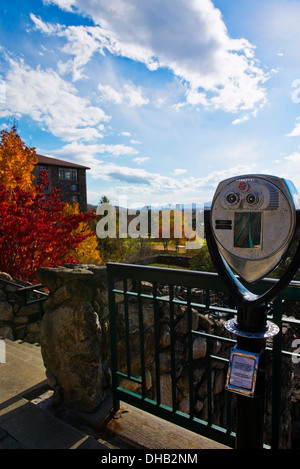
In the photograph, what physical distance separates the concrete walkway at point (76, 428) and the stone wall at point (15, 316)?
3.07 metres

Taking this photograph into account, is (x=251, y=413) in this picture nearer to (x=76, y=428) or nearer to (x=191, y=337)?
(x=191, y=337)

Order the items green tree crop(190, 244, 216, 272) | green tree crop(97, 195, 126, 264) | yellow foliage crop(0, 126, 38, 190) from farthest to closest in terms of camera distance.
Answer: green tree crop(97, 195, 126, 264)
green tree crop(190, 244, 216, 272)
yellow foliage crop(0, 126, 38, 190)

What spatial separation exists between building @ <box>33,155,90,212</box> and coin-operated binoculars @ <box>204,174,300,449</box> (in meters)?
40.6

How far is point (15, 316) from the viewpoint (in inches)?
217

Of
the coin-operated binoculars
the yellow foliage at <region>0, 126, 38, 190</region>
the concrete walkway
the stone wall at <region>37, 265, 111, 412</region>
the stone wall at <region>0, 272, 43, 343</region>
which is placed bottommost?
the stone wall at <region>0, 272, 43, 343</region>

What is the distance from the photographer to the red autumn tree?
5.81m

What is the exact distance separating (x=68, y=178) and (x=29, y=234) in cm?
3905

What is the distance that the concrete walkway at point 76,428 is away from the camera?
6.35 feet

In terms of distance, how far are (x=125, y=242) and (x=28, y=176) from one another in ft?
62.7

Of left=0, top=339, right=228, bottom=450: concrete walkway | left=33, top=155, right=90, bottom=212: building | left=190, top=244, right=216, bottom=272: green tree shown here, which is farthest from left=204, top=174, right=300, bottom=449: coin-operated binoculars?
left=33, top=155, right=90, bottom=212: building

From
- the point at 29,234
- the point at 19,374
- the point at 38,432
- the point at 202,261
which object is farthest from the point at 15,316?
the point at 202,261

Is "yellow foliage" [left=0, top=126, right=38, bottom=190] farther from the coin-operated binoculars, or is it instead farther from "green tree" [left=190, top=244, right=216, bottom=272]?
"green tree" [left=190, top=244, right=216, bottom=272]

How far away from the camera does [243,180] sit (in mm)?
1172

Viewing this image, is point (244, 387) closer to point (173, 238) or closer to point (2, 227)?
point (2, 227)
